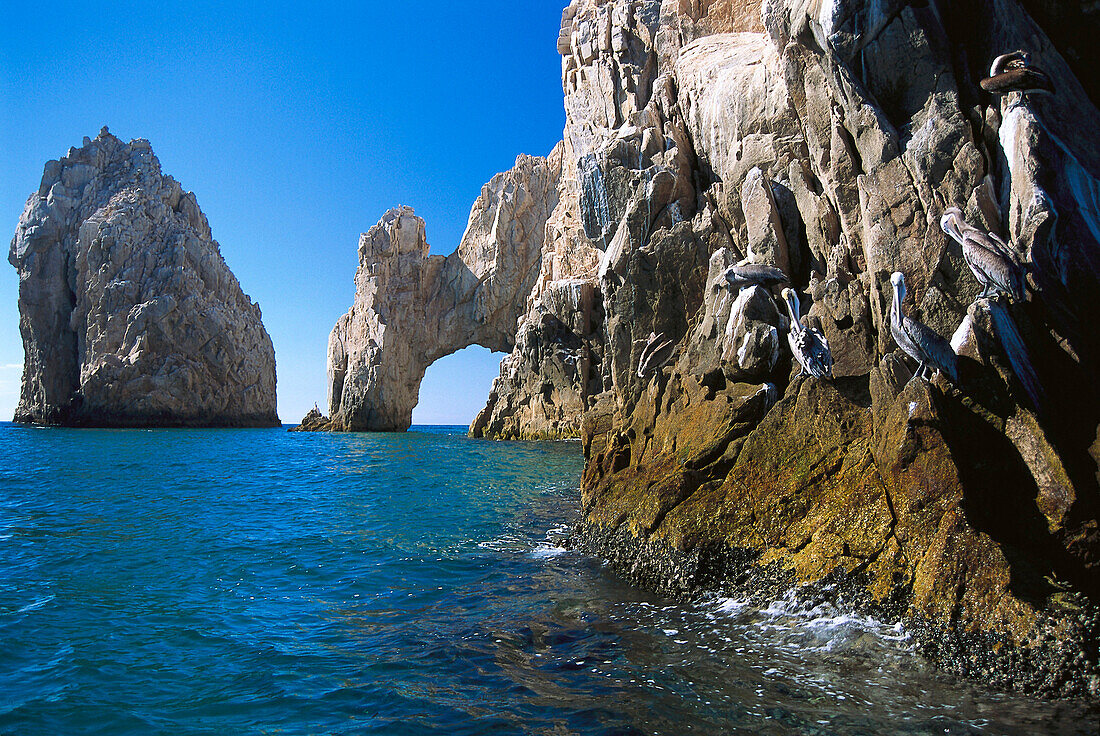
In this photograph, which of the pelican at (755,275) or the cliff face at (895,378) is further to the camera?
the pelican at (755,275)

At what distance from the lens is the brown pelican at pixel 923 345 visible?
663 cm

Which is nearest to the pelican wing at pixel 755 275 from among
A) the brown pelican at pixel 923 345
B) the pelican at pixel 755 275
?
the pelican at pixel 755 275

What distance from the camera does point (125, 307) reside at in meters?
57.1

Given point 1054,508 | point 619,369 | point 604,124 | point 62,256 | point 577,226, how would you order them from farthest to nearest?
point 62,256, point 577,226, point 604,124, point 619,369, point 1054,508

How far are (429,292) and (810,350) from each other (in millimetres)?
50754

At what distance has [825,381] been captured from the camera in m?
7.65

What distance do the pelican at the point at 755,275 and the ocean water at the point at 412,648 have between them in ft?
16.7

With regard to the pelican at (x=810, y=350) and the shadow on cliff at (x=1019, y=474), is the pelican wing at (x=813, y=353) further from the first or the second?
the shadow on cliff at (x=1019, y=474)

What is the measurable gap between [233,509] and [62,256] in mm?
66233

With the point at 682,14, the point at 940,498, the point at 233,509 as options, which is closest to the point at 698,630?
the point at 940,498

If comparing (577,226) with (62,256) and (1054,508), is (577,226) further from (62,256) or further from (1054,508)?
(62,256)

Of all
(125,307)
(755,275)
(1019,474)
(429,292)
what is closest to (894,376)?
(1019,474)

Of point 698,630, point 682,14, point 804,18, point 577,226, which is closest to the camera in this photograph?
point 698,630

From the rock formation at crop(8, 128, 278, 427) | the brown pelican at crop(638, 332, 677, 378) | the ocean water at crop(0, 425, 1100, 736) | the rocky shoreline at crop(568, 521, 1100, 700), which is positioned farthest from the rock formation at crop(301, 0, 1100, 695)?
the rock formation at crop(8, 128, 278, 427)
